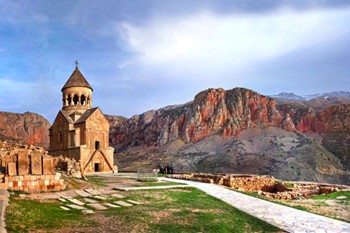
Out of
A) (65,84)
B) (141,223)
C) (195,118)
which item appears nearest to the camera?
(141,223)

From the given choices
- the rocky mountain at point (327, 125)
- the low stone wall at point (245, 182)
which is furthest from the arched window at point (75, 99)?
the rocky mountain at point (327, 125)

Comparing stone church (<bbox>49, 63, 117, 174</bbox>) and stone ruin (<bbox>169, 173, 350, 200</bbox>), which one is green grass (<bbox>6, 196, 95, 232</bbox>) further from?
stone church (<bbox>49, 63, 117, 174</bbox>)

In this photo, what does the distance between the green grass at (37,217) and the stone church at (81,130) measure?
68.7ft

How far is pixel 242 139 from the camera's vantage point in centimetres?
7444

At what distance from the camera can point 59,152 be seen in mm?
33344

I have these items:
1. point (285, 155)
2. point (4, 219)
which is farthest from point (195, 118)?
point (4, 219)

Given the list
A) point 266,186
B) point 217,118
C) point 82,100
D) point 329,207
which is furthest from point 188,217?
point 217,118

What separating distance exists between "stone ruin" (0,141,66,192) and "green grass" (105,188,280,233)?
3.86 meters

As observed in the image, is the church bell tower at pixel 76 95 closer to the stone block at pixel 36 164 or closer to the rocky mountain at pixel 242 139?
the stone block at pixel 36 164

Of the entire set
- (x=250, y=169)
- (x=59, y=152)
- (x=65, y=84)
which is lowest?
(x=250, y=169)

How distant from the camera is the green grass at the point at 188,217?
8.15 meters

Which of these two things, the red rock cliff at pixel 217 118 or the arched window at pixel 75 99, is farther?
the red rock cliff at pixel 217 118

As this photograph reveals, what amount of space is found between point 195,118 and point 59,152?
53757 millimetres

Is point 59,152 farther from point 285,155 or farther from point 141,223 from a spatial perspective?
point 285,155
